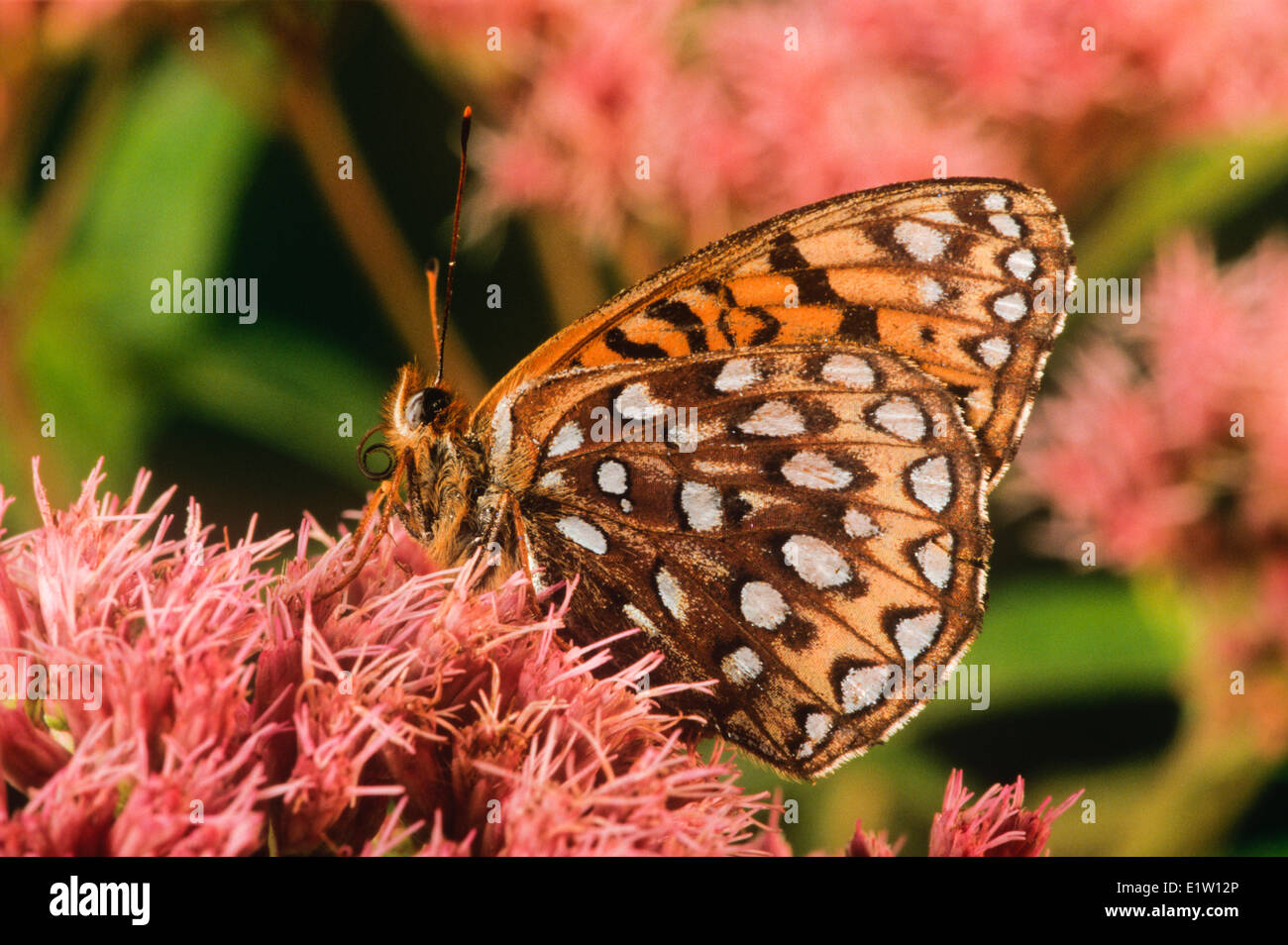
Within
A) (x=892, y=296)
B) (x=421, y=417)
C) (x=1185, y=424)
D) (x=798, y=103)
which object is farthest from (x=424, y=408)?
(x=1185, y=424)

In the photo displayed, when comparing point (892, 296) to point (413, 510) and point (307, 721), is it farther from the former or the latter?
point (307, 721)

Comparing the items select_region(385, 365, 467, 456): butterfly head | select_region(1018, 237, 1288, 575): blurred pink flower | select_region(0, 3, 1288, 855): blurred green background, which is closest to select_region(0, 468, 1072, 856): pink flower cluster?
select_region(385, 365, 467, 456): butterfly head

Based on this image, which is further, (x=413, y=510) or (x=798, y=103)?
(x=798, y=103)

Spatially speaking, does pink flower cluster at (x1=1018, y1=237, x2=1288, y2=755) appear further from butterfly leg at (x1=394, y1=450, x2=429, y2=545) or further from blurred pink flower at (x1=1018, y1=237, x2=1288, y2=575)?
butterfly leg at (x1=394, y1=450, x2=429, y2=545)

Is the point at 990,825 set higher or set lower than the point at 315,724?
lower

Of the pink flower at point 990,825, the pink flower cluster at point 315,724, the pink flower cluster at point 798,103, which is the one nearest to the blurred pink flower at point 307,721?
the pink flower cluster at point 315,724
